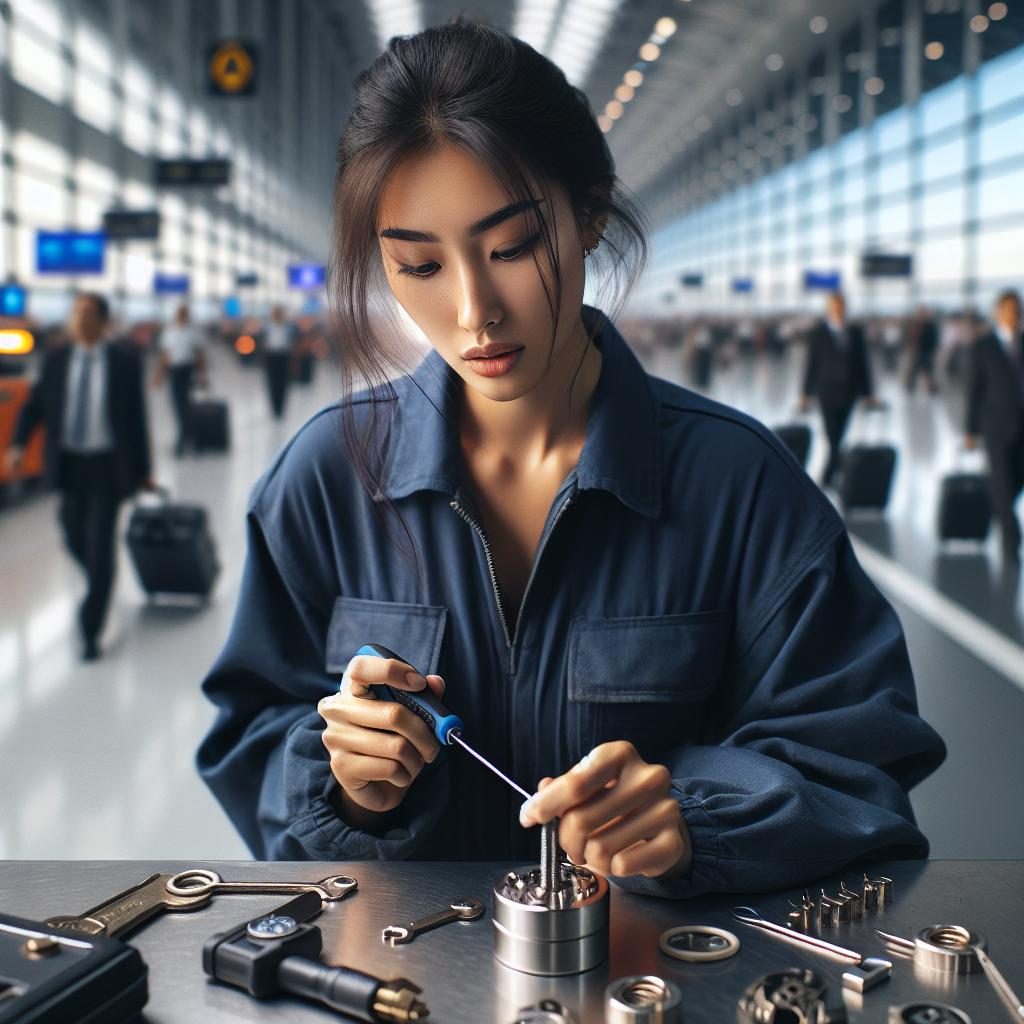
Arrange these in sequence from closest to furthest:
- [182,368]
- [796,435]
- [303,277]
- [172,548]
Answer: [172,548] → [796,435] → [182,368] → [303,277]

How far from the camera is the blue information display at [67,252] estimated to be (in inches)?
547

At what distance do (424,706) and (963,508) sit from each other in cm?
830

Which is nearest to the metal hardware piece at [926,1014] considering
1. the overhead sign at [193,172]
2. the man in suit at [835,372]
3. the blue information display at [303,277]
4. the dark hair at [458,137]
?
the dark hair at [458,137]

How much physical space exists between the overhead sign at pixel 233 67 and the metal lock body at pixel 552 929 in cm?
1617

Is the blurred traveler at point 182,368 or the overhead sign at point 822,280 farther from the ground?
the overhead sign at point 822,280

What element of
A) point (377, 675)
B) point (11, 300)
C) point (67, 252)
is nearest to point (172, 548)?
point (377, 675)

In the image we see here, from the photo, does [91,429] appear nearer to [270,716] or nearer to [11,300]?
[270,716]

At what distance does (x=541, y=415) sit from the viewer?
5.71ft

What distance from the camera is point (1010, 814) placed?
397 cm

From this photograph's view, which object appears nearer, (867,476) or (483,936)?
(483,936)

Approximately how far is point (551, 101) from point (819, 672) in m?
0.80

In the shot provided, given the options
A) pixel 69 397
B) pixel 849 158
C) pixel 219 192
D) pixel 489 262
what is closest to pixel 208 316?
pixel 219 192

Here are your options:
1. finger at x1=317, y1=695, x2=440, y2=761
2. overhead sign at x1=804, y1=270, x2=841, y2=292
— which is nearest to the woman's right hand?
finger at x1=317, y1=695, x2=440, y2=761

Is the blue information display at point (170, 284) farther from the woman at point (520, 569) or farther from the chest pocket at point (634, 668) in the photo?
the chest pocket at point (634, 668)
